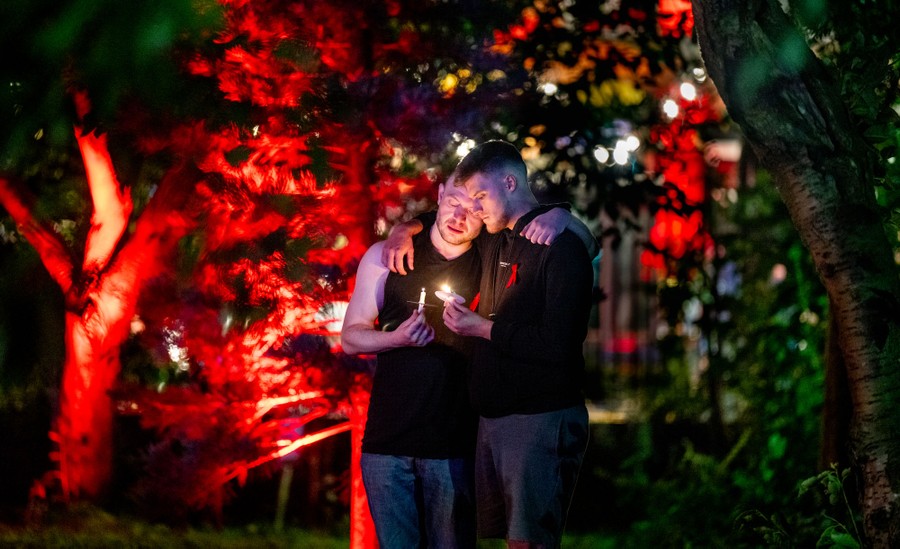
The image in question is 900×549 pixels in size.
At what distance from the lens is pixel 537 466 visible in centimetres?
398

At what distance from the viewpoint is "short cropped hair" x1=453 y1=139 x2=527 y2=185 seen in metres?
4.32

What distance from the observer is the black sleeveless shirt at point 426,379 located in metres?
4.21

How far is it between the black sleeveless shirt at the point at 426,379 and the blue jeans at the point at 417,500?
2.1 inches

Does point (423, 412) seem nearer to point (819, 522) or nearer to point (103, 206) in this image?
point (819, 522)

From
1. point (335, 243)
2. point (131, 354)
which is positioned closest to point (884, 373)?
point (335, 243)

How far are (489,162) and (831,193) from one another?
5.14 feet

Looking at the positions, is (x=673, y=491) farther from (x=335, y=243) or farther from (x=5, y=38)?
(x=5, y=38)

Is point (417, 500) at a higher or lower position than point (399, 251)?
lower

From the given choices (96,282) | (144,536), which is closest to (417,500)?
(144,536)

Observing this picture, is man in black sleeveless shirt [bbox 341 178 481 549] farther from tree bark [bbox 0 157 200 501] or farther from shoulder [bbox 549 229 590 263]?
tree bark [bbox 0 157 200 501]

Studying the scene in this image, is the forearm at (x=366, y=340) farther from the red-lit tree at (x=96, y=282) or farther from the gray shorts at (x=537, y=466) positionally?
the red-lit tree at (x=96, y=282)

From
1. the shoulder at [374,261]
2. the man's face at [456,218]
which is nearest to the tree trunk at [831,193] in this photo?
the man's face at [456,218]

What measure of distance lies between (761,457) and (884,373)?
4268 mm

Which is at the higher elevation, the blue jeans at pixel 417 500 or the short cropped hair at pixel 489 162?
the short cropped hair at pixel 489 162
